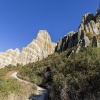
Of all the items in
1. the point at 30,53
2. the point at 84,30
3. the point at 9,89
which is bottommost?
the point at 9,89

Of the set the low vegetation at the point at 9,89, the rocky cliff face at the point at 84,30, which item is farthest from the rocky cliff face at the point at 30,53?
the low vegetation at the point at 9,89

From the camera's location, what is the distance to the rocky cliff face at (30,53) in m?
132

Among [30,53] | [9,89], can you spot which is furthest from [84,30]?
[30,53]

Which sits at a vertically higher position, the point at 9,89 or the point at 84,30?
the point at 84,30

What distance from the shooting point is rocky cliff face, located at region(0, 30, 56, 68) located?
13200 centimetres

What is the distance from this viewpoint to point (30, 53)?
452ft

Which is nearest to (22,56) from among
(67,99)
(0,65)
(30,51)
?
(30,51)

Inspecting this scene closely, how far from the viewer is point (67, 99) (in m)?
15.8

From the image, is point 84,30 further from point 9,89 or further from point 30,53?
point 30,53

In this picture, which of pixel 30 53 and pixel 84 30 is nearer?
pixel 84 30

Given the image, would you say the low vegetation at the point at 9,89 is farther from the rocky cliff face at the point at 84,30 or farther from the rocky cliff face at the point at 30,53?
the rocky cliff face at the point at 30,53

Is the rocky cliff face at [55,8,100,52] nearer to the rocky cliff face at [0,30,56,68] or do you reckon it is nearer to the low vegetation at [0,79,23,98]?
the low vegetation at [0,79,23,98]

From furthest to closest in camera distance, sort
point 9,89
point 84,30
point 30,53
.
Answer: point 30,53 < point 84,30 < point 9,89

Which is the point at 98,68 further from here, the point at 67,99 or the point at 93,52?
the point at 93,52
